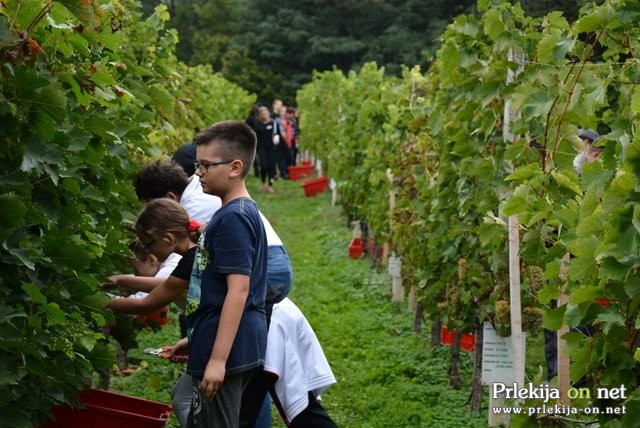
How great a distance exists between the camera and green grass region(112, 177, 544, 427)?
7301mm

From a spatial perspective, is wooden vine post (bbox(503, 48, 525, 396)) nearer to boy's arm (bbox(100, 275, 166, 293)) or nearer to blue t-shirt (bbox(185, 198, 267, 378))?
blue t-shirt (bbox(185, 198, 267, 378))

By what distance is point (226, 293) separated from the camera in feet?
14.2

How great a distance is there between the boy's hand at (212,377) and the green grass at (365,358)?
276 centimetres

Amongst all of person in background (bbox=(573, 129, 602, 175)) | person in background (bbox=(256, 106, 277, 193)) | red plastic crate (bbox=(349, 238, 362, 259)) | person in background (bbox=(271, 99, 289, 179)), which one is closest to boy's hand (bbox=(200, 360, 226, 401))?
person in background (bbox=(573, 129, 602, 175))

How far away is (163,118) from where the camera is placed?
9.01m

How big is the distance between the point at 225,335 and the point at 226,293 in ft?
0.63

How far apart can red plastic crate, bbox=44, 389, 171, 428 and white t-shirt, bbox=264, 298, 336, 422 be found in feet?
1.78

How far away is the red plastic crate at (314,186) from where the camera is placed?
2277cm

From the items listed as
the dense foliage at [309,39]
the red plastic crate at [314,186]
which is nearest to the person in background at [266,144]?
the red plastic crate at [314,186]

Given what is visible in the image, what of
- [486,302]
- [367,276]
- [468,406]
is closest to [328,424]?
[486,302]

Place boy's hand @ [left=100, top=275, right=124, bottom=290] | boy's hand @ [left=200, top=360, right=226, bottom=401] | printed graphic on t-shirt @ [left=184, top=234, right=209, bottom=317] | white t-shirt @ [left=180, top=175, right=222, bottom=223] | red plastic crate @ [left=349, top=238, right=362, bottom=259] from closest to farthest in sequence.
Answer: boy's hand @ [left=200, top=360, right=226, bottom=401] → printed graphic on t-shirt @ [left=184, top=234, right=209, bottom=317] → boy's hand @ [left=100, top=275, right=124, bottom=290] → white t-shirt @ [left=180, top=175, right=222, bottom=223] → red plastic crate @ [left=349, top=238, right=362, bottom=259]

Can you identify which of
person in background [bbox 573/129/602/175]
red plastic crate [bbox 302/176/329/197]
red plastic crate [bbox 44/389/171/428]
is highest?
person in background [bbox 573/129/602/175]

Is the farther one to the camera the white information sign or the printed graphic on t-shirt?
the white information sign

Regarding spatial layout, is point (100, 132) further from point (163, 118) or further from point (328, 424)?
point (163, 118)
